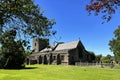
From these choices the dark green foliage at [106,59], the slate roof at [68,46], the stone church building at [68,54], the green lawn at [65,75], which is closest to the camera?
the green lawn at [65,75]

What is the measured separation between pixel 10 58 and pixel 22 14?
5034 cm

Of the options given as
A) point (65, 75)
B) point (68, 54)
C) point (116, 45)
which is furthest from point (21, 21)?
point (116, 45)

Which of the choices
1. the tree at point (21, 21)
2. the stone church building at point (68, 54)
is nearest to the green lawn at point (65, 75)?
the tree at point (21, 21)

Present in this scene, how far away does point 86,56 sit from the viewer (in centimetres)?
8981

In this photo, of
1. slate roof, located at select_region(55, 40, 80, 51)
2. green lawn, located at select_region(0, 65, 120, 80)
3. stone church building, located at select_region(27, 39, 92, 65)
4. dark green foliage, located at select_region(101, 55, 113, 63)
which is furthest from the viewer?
dark green foliage, located at select_region(101, 55, 113, 63)

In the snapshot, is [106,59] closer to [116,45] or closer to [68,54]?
[116,45]

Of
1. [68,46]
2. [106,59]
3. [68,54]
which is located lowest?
[106,59]

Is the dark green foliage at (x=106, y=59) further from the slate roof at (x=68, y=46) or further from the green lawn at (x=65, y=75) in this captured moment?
the green lawn at (x=65, y=75)

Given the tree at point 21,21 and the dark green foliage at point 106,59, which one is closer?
the tree at point 21,21

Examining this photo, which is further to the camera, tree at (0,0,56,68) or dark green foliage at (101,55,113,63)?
dark green foliage at (101,55,113,63)

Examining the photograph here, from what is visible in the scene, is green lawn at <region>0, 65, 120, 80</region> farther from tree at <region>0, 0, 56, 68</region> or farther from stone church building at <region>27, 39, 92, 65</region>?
stone church building at <region>27, 39, 92, 65</region>

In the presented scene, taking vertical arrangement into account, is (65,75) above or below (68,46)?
below

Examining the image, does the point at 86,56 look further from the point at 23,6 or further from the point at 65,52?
the point at 23,6

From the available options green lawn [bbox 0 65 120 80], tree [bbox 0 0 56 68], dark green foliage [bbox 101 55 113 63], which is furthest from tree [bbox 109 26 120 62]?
tree [bbox 0 0 56 68]
